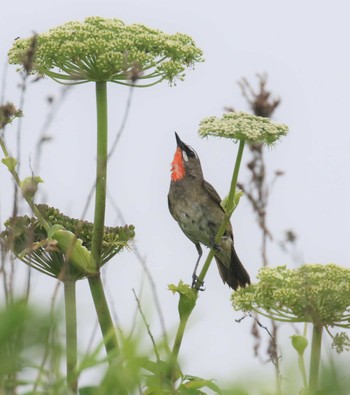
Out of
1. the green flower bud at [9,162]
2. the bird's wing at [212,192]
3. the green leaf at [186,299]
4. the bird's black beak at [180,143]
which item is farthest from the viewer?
the bird's black beak at [180,143]

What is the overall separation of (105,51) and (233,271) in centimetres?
353

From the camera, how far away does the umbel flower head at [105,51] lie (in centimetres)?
521

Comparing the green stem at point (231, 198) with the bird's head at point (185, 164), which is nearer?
the green stem at point (231, 198)

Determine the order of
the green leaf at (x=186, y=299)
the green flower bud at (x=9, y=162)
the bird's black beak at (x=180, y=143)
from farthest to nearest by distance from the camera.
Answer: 1. the bird's black beak at (x=180, y=143)
2. the green flower bud at (x=9, y=162)
3. the green leaf at (x=186, y=299)

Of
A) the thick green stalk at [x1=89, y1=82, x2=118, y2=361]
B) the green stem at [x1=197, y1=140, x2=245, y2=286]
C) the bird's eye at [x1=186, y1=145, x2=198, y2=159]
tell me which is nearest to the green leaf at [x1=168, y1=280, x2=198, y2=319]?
the green stem at [x1=197, y1=140, x2=245, y2=286]

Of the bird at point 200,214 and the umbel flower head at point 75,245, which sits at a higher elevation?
the bird at point 200,214

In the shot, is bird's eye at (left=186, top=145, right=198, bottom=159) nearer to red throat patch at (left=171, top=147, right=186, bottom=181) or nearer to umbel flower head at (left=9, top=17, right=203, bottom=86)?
red throat patch at (left=171, top=147, right=186, bottom=181)

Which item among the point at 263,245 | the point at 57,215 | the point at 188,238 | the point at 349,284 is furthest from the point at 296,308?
the point at 188,238

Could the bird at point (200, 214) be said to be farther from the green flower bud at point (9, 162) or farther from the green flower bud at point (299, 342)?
the green flower bud at point (299, 342)

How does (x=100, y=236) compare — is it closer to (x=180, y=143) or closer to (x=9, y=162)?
(x=9, y=162)

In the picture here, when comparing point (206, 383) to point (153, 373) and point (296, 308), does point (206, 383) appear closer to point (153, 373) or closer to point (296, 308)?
point (153, 373)

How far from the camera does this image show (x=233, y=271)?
831cm

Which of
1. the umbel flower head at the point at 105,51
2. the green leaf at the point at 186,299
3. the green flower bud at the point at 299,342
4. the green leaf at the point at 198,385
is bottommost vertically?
the green leaf at the point at 198,385

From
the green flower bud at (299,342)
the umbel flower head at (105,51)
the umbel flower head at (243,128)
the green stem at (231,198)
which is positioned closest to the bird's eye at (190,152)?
the umbel flower head at (105,51)
